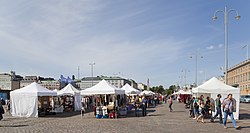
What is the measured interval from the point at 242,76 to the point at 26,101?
319ft

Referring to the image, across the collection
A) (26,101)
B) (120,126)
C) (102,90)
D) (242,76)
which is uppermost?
(242,76)

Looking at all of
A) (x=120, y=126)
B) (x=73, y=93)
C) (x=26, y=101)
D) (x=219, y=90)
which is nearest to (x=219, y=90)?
(x=219, y=90)

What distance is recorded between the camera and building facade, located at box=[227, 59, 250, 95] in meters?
100

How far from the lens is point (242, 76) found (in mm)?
108688

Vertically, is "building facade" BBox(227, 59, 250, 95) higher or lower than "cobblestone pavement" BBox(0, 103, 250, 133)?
higher

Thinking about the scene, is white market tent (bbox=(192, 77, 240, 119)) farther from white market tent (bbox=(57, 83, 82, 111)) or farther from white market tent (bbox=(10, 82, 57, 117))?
white market tent (bbox=(57, 83, 82, 111))

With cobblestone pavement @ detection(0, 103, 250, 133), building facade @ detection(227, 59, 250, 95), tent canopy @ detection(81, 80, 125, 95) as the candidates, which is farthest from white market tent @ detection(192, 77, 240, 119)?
building facade @ detection(227, 59, 250, 95)

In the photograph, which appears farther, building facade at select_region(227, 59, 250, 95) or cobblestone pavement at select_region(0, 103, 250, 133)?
building facade at select_region(227, 59, 250, 95)

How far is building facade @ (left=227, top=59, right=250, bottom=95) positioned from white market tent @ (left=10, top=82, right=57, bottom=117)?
277 ft

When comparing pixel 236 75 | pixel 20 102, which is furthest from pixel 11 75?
pixel 20 102

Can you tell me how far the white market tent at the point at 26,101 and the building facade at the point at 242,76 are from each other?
84367 millimetres

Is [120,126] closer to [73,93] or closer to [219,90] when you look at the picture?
[219,90]

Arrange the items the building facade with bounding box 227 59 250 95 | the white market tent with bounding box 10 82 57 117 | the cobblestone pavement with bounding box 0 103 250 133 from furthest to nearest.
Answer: the building facade with bounding box 227 59 250 95
the white market tent with bounding box 10 82 57 117
the cobblestone pavement with bounding box 0 103 250 133

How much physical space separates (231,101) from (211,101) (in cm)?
642
